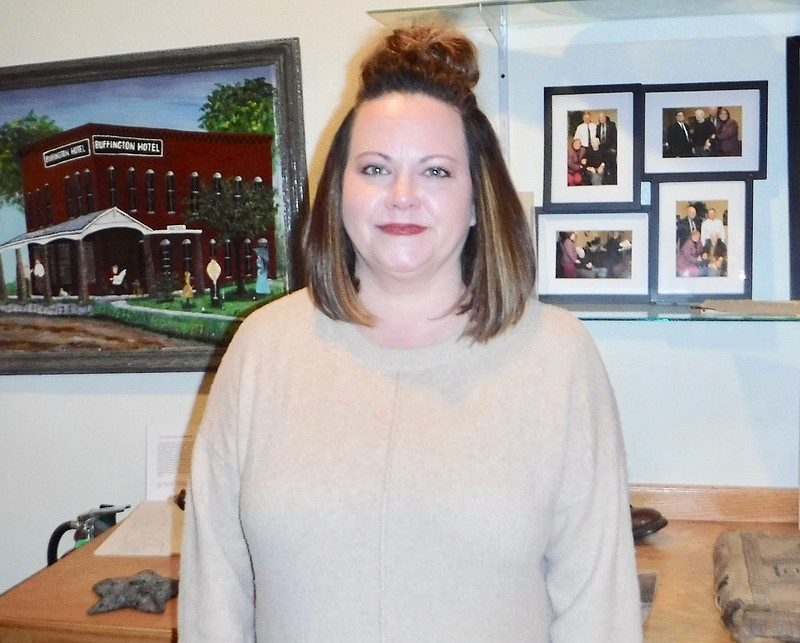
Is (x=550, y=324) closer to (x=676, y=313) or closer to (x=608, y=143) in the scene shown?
(x=676, y=313)

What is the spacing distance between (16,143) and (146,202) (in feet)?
1.22

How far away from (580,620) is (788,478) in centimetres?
82

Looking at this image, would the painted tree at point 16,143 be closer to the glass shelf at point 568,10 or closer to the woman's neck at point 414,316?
the glass shelf at point 568,10

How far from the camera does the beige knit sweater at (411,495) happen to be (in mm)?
1028

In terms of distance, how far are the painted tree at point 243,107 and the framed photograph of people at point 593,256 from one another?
652mm

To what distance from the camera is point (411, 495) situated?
1.04 m

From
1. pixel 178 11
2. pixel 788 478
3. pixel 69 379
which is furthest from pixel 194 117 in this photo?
pixel 788 478

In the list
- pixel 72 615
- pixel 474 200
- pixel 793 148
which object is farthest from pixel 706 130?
pixel 72 615

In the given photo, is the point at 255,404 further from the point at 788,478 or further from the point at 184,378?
the point at 788,478

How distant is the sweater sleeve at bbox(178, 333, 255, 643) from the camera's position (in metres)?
1.13

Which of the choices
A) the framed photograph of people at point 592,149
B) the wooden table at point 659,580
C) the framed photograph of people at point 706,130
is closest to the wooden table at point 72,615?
the wooden table at point 659,580

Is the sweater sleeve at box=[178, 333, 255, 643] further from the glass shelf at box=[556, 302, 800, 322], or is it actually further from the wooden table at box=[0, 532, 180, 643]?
the glass shelf at box=[556, 302, 800, 322]

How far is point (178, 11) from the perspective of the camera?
5.95 feet

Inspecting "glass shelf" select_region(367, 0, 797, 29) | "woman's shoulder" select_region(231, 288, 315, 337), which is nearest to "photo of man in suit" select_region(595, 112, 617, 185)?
"glass shelf" select_region(367, 0, 797, 29)
